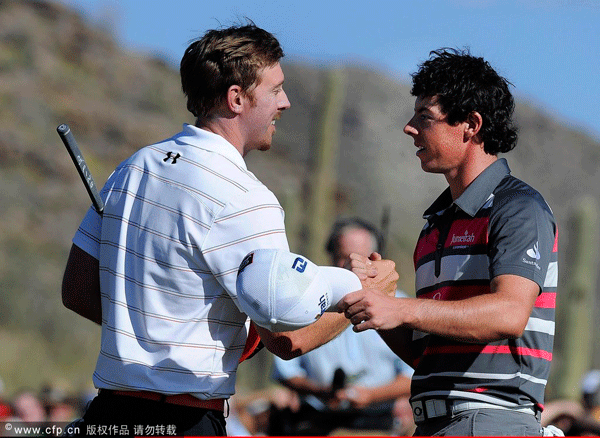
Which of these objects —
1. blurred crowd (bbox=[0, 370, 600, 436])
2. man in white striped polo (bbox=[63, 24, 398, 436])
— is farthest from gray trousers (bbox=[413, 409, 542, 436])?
blurred crowd (bbox=[0, 370, 600, 436])

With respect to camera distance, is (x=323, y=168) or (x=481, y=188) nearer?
(x=481, y=188)

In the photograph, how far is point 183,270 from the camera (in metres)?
3.65

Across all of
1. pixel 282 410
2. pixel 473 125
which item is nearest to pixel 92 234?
pixel 473 125

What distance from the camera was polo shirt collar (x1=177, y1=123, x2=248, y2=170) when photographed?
3.81 m

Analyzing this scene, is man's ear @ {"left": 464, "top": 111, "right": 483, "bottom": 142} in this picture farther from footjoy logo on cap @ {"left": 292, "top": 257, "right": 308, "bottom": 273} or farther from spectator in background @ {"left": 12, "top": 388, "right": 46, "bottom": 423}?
spectator in background @ {"left": 12, "top": 388, "right": 46, "bottom": 423}

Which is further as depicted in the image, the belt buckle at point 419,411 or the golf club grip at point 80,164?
the belt buckle at point 419,411

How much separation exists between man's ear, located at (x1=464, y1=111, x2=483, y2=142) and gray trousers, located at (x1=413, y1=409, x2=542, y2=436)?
1.16 metres

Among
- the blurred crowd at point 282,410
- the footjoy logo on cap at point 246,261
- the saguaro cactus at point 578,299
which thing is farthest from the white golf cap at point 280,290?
the saguaro cactus at point 578,299

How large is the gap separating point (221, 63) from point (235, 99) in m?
0.15

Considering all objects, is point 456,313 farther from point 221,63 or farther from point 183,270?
point 221,63

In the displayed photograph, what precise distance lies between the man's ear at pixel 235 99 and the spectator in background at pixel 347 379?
3.07 metres

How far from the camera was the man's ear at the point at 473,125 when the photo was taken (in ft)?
13.6

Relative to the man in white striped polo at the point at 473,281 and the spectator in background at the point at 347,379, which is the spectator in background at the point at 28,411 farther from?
the man in white striped polo at the point at 473,281

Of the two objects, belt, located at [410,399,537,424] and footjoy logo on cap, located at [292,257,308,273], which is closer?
footjoy logo on cap, located at [292,257,308,273]
